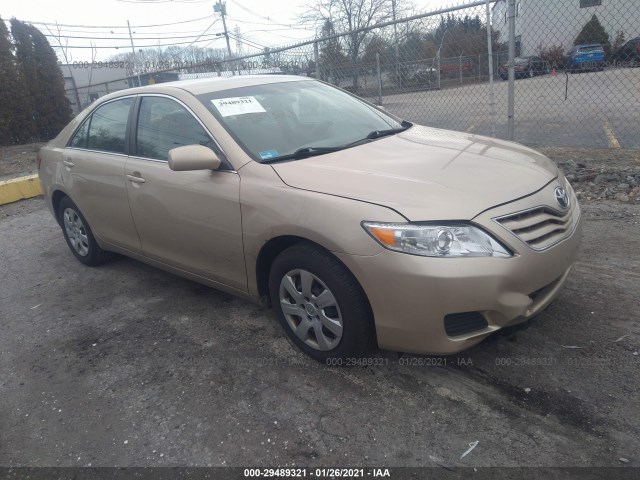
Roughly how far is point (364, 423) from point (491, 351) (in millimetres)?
948

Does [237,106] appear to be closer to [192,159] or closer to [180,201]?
[192,159]

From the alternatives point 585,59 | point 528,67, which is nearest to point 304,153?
point 528,67

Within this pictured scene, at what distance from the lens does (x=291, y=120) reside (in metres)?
3.44

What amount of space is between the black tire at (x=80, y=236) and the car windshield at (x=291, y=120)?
78.3 inches

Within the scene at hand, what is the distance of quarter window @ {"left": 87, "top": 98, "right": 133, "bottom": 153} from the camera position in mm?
4000

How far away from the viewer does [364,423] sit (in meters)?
2.45

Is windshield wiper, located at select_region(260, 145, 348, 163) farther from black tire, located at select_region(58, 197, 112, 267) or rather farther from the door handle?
black tire, located at select_region(58, 197, 112, 267)

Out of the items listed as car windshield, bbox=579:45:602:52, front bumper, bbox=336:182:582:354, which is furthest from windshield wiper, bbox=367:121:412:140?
car windshield, bbox=579:45:602:52

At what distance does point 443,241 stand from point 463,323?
1.36 ft

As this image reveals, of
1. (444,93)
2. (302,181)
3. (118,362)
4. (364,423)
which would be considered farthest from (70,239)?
(444,93)

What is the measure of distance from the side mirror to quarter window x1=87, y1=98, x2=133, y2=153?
45.9 inches

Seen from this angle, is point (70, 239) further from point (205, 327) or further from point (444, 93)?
point (444, 93)

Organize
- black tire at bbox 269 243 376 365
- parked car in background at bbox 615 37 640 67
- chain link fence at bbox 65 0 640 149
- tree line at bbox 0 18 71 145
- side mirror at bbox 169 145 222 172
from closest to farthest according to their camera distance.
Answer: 1. black tire at bbox 269 243 376 365
2. side mirror at bbox 169 145 222 172
3. chain link fence at bbox 65 0 640 149
4. parked car in background at bbox 615 37 640 67
5. tree line at bbox 0 18 71 145

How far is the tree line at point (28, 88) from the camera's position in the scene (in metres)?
14.5
